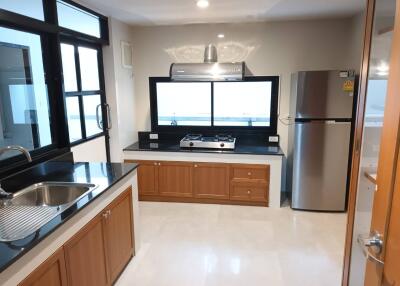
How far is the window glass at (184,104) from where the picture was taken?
4.30 meters

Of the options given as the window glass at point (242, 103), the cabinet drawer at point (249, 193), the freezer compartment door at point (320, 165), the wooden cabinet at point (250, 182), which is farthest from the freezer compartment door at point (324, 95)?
the cabinet drawer at point (249, 193)

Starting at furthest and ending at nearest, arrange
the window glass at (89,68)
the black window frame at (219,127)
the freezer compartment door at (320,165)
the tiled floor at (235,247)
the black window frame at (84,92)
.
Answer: the black window frame at (219,127) → the freezer compartment door at (320,165) → the window glass at (89,68) → the black window frame at (84,92) → the tiled floor at (235,247)

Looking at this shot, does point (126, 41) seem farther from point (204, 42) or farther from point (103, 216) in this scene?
point (103, 216)

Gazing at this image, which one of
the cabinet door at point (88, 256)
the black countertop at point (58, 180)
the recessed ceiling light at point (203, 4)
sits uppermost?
the recessed ceiling light at point (203, 4)

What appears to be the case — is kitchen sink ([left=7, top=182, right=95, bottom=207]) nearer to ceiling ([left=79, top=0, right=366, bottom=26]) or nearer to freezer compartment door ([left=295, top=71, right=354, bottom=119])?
ceiling ([left=79, top=0, right=366, bottom=26])

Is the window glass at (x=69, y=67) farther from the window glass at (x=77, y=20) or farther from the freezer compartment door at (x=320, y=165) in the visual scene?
the freezer compartment door at (x=320, y=165)

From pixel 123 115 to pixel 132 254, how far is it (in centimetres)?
193

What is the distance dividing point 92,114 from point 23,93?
3.44ft

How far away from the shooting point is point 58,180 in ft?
7.41

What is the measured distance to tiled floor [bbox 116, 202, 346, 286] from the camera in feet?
8.01

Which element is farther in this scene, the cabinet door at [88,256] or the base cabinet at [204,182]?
the base cabinet at [204,182]

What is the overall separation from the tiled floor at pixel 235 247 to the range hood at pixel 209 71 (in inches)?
65.7

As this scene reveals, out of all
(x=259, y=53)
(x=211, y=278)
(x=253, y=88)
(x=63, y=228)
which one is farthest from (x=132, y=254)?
(x=259, y=53)

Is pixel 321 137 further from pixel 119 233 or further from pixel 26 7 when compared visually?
pixel 26 7
